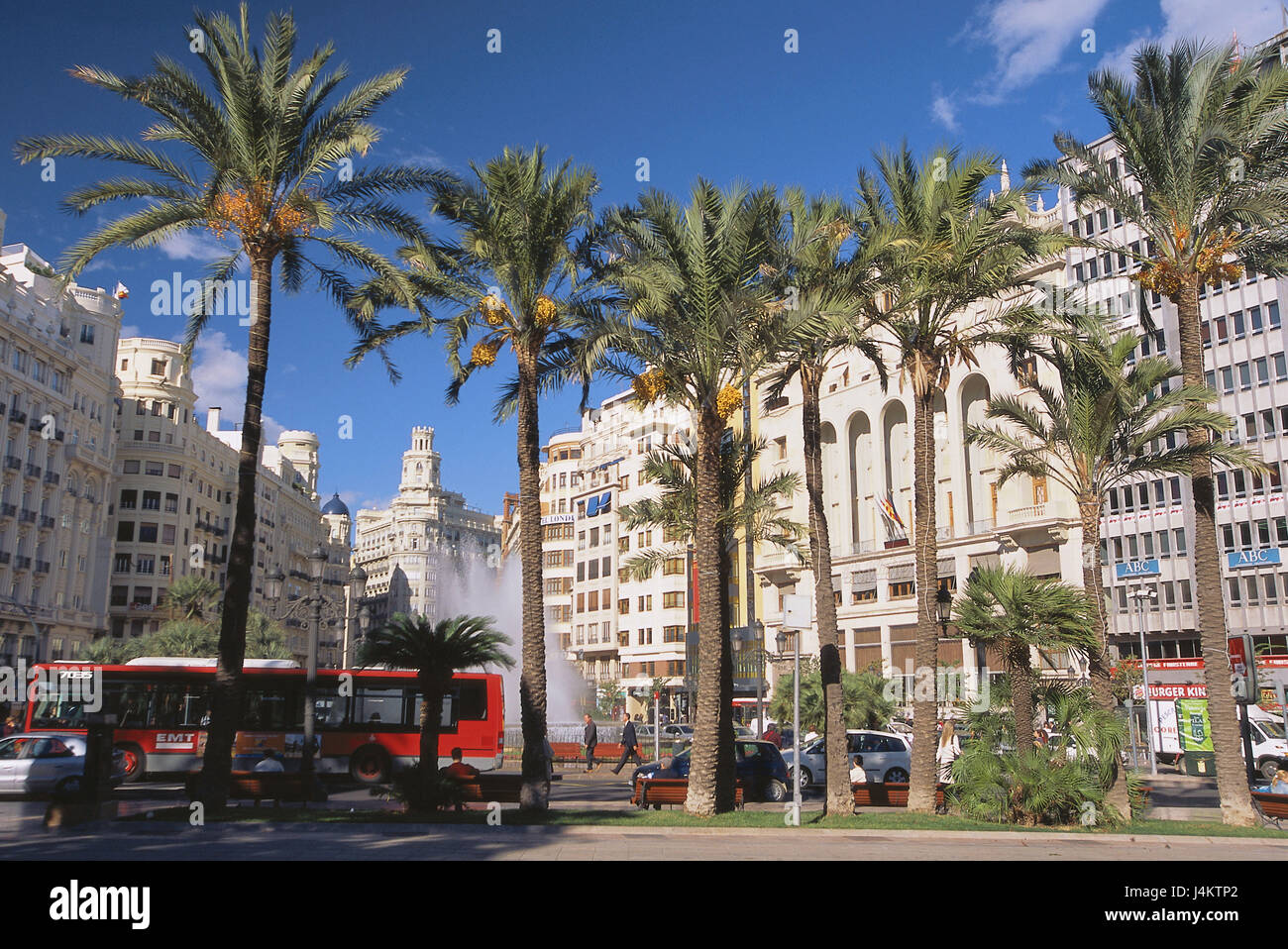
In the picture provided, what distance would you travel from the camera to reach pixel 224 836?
45.4 ft

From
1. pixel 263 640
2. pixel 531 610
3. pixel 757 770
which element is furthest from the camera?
pixel 263 640

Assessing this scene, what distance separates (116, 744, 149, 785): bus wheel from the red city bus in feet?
0.09

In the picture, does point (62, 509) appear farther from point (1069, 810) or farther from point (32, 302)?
point (1069, 810)

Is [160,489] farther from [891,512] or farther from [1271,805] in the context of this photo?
[1271,805]

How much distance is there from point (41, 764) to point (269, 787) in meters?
5.69

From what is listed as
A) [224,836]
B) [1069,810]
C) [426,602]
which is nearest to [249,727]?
[224,836]

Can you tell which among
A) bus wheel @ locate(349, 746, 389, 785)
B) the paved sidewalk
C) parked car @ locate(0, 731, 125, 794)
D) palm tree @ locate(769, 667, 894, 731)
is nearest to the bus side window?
bus wheel @ locate(349, 746, 389, 785)

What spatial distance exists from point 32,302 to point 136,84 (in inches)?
1946

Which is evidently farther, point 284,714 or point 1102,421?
point 284,714

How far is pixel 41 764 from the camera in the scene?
2002 cm

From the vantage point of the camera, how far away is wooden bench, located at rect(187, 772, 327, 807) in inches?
719

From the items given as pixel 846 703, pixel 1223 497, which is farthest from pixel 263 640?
pixel 1223 497

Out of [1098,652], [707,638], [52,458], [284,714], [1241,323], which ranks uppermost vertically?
[1241,323]

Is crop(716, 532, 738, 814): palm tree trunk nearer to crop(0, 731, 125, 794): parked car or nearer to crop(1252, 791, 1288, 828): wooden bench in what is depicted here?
crop(1252, 791, 1288, 828): wooden bench
